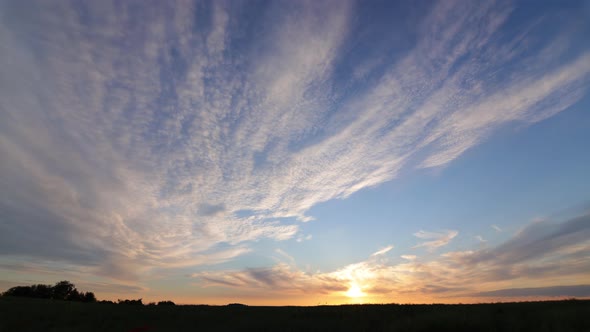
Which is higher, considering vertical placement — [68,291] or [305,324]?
[68,291]

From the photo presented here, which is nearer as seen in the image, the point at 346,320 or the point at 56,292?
the point at 346,320

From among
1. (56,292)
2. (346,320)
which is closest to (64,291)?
(56,292)

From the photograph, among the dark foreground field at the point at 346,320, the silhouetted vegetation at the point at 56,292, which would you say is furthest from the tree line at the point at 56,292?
the dark foreground field at the point at 346,320

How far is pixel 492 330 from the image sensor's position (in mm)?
15055

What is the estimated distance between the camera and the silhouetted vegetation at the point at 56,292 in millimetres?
93625

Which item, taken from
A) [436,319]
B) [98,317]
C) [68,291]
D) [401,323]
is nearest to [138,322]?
[98,317]

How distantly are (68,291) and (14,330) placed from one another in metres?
106

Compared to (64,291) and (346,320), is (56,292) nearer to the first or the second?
(64,291)

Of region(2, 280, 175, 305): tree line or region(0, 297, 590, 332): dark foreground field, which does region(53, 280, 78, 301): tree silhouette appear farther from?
region(0, 297, 590, 332): dark foreground field

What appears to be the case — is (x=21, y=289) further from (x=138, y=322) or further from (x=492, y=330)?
(x=492, y=330)

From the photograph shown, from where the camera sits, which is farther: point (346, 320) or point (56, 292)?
point (56, 292)

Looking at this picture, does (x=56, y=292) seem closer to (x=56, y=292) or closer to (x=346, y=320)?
(x=56, y=292)

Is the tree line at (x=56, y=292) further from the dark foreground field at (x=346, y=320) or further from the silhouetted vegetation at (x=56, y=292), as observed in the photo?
the dark foreground field at (x=346, y=320)

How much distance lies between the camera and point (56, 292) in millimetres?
103375
